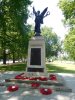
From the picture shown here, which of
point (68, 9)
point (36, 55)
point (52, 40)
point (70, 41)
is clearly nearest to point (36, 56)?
point (36, 55)

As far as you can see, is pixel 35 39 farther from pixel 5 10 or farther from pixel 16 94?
pixel 5 10

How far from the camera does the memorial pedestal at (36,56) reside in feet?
62.2

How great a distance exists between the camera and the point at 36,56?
62.9ft

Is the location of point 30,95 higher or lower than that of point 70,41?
lower

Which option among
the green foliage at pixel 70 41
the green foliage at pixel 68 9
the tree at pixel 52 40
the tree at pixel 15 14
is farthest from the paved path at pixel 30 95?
the tree at pixel 52 40

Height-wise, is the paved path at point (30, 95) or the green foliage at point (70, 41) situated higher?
the green foliage at point (70, 41)

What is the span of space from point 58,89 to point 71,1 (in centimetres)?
2097

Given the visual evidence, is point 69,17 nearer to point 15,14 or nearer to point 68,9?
point 68,9

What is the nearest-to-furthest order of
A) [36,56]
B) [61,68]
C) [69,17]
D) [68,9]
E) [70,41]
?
[36,56] → [68,9] → [69,17] → [70,41] → [61,68]

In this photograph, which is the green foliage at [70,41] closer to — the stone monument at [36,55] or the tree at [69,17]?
the tree at [69,17]

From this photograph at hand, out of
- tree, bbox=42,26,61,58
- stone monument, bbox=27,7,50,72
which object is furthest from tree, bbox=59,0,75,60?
tree, bbox=42,26,61,58

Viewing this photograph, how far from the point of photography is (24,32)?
32.4 meters

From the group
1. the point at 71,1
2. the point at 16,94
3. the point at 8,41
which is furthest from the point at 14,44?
the point at 16,94

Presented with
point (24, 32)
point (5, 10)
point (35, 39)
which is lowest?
point (35, 39)
